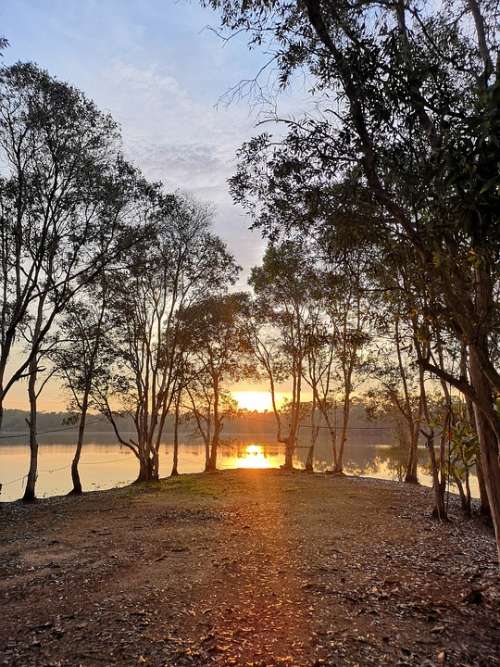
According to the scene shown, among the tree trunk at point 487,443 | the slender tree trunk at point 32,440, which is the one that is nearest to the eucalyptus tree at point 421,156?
the tree trunk at point 487,443

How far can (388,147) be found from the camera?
20.1 ft

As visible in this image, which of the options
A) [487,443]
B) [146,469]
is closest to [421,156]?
[487,443]

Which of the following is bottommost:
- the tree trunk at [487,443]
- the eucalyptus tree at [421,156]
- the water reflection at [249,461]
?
the water reflection at [249,461]

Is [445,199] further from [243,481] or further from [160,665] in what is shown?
[243,481]

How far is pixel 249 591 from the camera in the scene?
6.79 m

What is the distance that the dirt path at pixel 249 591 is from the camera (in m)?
5.02

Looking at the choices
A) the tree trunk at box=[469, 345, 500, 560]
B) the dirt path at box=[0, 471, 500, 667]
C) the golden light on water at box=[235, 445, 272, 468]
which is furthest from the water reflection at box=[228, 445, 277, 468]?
the tree trunk at box=[469, 345, 500, 560]

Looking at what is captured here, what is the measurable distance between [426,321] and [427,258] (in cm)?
109

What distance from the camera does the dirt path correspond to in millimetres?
5020

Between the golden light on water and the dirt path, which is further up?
the dirt path

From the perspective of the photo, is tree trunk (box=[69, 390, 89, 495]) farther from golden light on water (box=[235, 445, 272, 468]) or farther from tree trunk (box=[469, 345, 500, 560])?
golden light on water (box=[235, 445, 272, 468])

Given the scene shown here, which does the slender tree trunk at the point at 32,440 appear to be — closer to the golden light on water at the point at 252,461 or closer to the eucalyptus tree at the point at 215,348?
the eucalyptus tree at the point at 215,348

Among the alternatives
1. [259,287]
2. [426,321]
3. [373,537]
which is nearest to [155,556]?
[373,537]

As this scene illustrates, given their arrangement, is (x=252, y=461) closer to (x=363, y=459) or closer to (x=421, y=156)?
(x=363, y=459)
